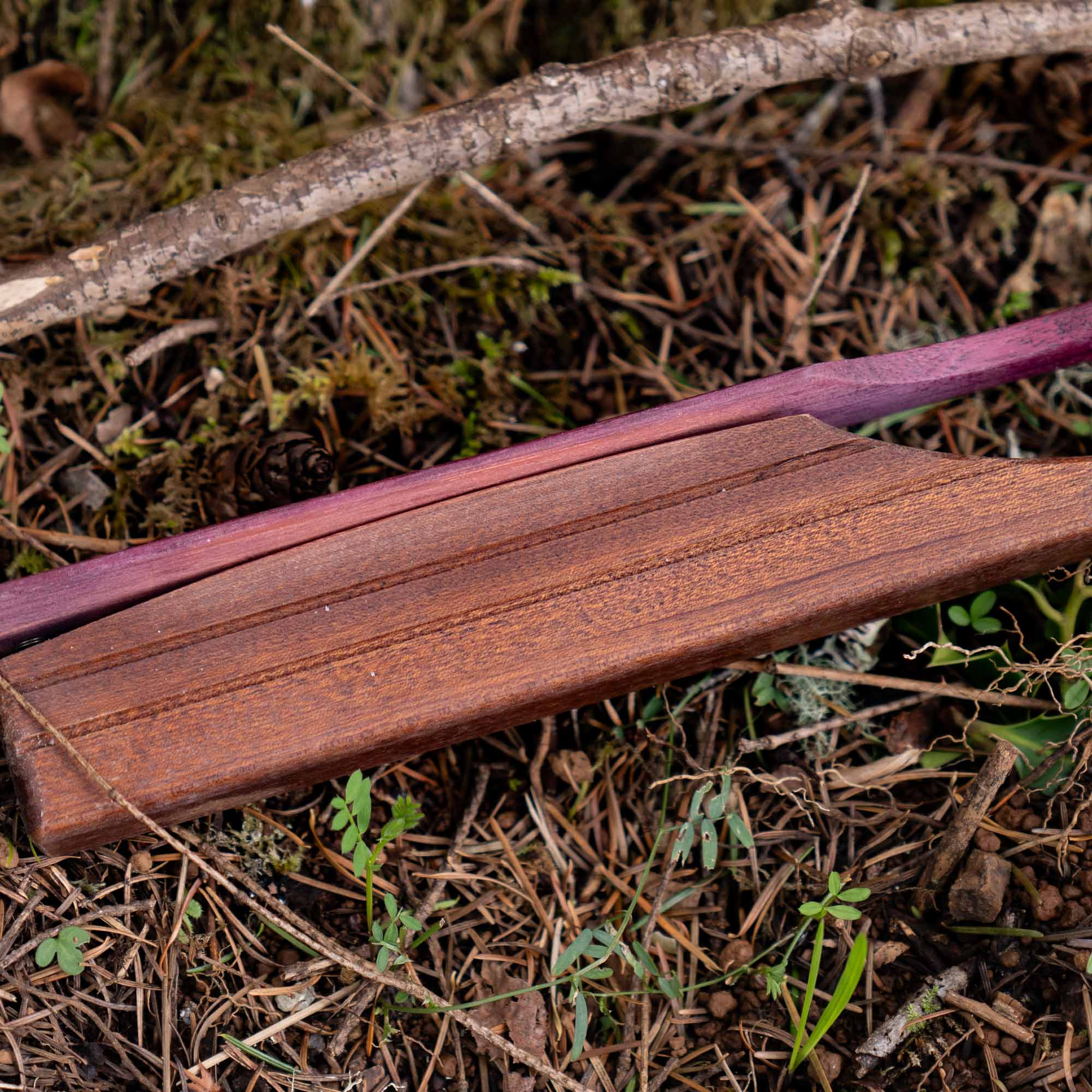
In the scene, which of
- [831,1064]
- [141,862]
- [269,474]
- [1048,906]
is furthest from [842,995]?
[269,474]

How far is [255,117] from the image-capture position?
2508mm

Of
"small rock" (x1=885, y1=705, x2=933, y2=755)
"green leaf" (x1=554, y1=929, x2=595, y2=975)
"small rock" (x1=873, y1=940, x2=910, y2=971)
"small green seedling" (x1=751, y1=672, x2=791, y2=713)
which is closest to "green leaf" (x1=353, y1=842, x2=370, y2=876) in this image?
"green leaf" (x1=554, y1=929, x2=595, y2=975)

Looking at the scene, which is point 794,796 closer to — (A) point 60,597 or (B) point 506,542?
(B) point 506,542

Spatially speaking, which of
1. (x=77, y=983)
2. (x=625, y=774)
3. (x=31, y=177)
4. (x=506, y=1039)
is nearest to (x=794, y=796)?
(x=625, y=774)

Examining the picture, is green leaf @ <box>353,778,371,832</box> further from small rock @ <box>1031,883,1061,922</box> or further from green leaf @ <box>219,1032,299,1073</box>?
small rock @ <box>1031,883,1061,922</box>

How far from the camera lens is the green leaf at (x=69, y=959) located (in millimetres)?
1654

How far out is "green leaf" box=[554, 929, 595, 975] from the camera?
1.75 m

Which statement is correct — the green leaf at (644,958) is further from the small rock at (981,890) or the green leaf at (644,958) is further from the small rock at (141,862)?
the small rock at (141,862)

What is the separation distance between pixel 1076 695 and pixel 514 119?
168 centimetres

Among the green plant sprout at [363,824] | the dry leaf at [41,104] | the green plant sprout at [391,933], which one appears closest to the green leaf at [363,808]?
the green plant sprout at [363,824]

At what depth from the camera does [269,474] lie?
2.06 metres

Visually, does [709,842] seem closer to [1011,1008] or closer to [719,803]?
[719,803]

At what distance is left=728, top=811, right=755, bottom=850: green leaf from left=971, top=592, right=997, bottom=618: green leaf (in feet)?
2.26

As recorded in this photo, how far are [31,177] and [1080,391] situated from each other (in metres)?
2.74
